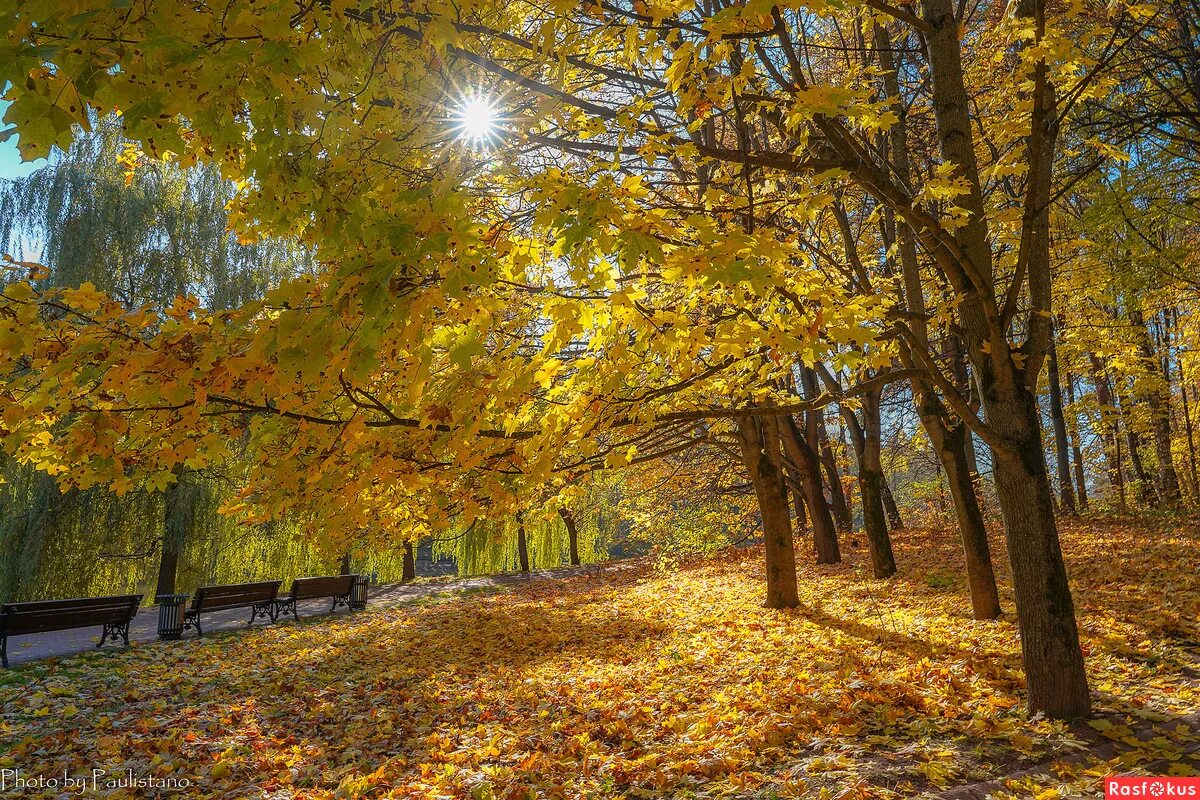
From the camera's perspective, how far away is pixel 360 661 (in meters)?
8.72

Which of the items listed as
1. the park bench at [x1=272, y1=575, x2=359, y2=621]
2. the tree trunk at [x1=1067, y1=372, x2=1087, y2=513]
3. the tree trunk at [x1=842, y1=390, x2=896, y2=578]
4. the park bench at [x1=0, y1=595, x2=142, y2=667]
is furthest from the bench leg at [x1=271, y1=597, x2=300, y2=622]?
the tree trunk at [x1=1067, y1=372, x2=1087, y2=513]

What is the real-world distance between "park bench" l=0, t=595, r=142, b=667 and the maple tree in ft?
21.7

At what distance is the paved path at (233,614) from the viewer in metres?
9.31

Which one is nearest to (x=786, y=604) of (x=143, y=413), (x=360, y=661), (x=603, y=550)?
(x=360, y=661)

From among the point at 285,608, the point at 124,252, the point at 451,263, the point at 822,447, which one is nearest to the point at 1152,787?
the point at 451,263

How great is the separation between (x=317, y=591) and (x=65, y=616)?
4.85 metres

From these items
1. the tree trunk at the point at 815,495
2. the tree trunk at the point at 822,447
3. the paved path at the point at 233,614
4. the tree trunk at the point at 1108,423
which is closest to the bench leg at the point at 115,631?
the paved path at the point at 233,614

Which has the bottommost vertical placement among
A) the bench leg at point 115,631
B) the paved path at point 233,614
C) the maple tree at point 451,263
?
the paved path at point 233,614

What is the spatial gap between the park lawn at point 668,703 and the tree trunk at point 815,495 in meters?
2.73

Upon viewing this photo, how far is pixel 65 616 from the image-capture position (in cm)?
868

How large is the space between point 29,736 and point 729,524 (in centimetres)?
1377

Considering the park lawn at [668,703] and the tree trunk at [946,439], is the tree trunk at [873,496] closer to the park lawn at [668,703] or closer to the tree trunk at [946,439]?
the park lawn at [668,703]

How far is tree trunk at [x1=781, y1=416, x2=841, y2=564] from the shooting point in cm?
1243

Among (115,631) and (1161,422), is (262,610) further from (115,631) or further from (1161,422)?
(1161,422)
